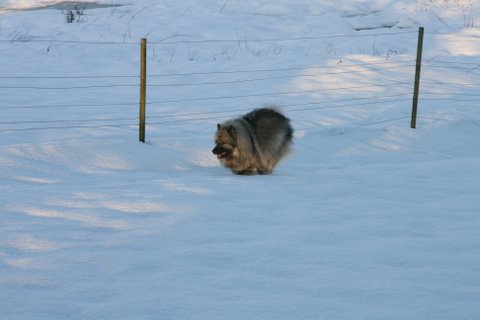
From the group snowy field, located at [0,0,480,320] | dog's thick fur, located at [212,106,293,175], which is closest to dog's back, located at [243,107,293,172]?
dog's thick fur, located at [212,106,293,175]

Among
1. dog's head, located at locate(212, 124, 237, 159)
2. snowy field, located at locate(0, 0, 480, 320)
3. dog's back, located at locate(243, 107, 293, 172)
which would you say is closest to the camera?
snowy field, located at locate(0, 0, 480, 320)

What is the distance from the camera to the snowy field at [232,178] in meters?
3.09

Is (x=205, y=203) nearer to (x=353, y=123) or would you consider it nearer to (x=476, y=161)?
(x=476, y=161)

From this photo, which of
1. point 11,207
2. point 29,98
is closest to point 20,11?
point 29,98

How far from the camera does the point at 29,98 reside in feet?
32.6

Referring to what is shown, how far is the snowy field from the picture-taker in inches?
122

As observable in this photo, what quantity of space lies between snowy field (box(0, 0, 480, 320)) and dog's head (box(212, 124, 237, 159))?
28 centimetres

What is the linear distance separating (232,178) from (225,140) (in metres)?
0.66

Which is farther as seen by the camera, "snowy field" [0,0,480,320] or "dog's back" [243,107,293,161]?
"dog's back" [243,107,293,161]

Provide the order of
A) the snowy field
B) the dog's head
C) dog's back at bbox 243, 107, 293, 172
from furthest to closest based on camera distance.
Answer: dog's back at bbox 243, 107, 293, 172, the dog's head, the snowy field

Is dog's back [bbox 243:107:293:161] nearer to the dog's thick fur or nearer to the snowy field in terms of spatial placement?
the dog's thick fur

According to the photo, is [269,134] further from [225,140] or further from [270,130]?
[225,140]

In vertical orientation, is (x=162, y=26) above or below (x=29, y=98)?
above

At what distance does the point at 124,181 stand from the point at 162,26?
34.8ft
